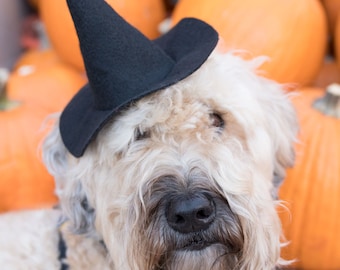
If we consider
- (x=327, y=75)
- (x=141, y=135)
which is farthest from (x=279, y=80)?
(x=141, y=135)

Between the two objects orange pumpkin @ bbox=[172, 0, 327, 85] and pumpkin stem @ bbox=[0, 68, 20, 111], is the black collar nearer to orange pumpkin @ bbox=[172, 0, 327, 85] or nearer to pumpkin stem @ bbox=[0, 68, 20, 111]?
pumpkin stem @ bbox=[0, 68, 20, 111]

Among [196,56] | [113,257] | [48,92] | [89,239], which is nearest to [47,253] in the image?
[89,239]

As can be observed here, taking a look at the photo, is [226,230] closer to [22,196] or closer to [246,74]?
[246,74]

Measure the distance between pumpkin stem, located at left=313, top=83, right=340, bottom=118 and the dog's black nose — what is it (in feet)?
3.95

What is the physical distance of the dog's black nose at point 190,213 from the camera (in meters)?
1.39

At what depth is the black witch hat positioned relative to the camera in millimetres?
1483

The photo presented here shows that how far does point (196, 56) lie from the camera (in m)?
1.62

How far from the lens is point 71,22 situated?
291 cm

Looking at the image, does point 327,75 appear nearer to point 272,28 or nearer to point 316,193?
point 272,28

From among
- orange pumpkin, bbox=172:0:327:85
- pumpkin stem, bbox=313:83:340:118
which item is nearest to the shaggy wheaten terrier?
pumpkin stem, bbox=313:83:340:118

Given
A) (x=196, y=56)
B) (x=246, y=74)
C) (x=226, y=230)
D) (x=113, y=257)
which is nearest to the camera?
(x=226, y=230)

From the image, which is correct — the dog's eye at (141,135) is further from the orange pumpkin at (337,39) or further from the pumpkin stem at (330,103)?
the orange pumpkin at (337,39)

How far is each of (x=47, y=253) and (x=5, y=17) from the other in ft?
6.85

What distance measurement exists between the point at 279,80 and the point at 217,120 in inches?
41.5
